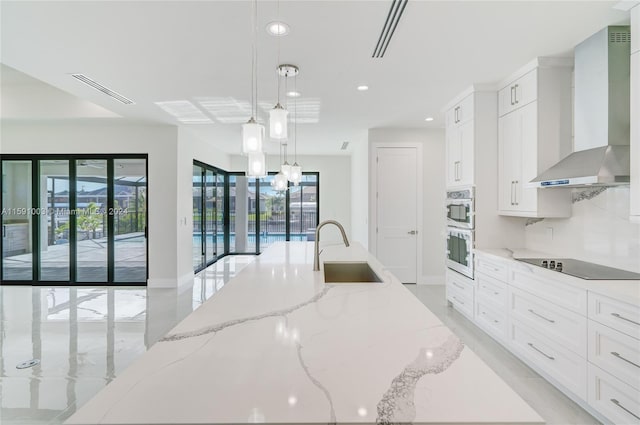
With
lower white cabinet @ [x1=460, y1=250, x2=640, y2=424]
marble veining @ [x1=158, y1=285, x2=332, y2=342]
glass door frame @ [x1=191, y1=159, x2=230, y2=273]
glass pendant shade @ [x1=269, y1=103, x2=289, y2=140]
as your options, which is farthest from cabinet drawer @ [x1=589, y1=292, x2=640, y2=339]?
glass door frame @ [x1=191, y1=159, x2=230, y2=273]

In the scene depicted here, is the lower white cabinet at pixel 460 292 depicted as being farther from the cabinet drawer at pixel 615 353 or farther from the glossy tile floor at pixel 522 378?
the cabinet drawer at pixel 615 353

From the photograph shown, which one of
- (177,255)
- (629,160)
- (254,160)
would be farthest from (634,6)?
(177,255)

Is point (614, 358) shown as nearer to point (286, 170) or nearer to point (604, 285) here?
point (604, 285)

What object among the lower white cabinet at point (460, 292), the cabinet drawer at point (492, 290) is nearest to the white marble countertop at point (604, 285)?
the cabinet drawer at point (492, 290)

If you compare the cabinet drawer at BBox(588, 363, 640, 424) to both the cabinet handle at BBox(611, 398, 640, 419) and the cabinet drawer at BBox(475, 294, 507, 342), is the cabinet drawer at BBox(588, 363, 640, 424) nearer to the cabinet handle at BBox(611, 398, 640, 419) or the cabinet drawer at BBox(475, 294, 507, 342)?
the cabinet handle at BBox(611, 398, 640, 419)

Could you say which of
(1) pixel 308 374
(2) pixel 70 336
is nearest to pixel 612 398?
(1) pixel 308 374

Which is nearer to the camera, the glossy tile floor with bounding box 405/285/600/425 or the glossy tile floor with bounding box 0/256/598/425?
the glossy tile floor with bounding box 405/285/600/425

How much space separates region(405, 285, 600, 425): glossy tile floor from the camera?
216 centimetres

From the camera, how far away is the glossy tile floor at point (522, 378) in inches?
84.9

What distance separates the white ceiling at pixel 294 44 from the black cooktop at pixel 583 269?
187cm

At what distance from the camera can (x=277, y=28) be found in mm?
2480

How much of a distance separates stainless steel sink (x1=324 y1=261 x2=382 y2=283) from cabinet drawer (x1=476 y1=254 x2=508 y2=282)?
1.47 meters

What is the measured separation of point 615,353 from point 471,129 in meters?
2.61

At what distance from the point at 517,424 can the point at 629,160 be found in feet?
8.48
